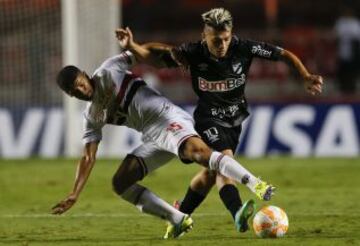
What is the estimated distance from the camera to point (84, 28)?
18.1 meters

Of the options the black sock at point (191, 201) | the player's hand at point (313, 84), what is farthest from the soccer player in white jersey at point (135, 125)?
the player's hand at point (313, 84)

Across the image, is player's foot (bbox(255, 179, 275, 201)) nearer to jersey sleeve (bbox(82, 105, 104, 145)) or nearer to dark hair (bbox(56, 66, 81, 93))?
jersey sleeve (bbox(82, 105, 104, 145))

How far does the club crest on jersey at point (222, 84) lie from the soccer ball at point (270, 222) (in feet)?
4.22

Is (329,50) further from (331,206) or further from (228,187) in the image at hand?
(228,187)

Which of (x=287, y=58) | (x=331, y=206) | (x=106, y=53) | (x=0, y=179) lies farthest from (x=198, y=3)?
(x=287, y=58)

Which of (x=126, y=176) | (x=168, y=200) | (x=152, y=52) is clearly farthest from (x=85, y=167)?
(x=168, y=200)

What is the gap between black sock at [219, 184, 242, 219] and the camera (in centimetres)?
859

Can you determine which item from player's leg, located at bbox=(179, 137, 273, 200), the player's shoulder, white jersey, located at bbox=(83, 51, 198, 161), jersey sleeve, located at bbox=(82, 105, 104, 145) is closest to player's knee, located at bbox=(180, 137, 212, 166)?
player's leg, located at bbox=(179, 137, 273, 200)

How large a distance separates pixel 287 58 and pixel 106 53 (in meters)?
9.35

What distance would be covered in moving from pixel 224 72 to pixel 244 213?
1.53m

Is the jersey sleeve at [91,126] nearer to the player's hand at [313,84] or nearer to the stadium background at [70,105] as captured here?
the player's hand at [313,84]

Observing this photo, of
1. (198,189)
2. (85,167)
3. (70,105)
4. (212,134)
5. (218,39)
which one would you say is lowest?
(70,105)

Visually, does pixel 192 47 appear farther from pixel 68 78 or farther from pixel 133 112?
pixel 68 78

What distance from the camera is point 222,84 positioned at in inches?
361
